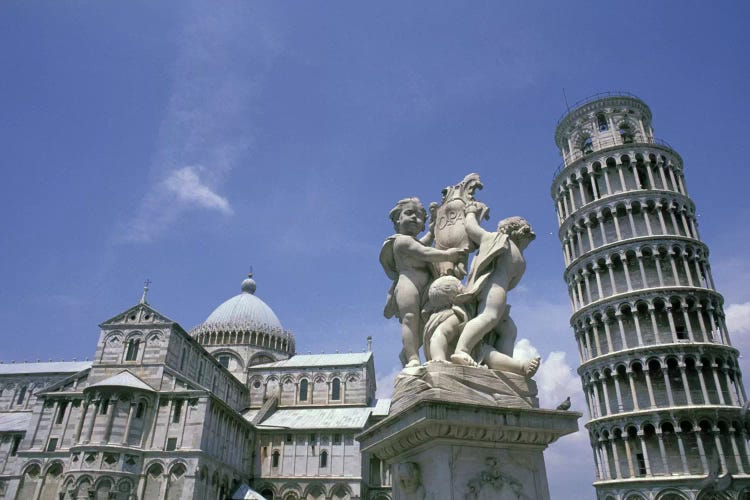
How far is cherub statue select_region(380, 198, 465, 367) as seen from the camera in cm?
577

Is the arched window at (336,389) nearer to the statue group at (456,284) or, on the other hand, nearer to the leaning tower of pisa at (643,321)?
the leaning tower of pisa at (643,321)

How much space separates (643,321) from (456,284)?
36.8 metres

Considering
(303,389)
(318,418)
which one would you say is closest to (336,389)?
(303,389)

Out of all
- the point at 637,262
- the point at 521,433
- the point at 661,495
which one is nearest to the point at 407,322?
the point at 521,433

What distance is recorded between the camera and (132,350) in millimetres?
42500

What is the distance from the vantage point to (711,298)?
122 feet

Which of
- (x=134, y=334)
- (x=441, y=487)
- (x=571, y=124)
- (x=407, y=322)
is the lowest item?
(x=441, y=487)

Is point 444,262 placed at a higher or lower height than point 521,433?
higher

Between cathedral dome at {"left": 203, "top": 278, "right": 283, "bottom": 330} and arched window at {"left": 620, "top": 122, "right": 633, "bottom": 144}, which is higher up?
arched window at {"left": 620, "top": 122, "right": 633, "bottom": 144}

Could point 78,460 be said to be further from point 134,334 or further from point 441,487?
point 441,487

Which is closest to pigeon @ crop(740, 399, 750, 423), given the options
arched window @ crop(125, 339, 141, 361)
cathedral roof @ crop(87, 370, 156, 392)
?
cathedral roof @ crop(87, 370, 156, 392)

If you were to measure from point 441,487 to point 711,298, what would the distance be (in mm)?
40359

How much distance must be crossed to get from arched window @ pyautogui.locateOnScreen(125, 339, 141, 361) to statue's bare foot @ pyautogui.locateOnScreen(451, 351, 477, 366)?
42.8m

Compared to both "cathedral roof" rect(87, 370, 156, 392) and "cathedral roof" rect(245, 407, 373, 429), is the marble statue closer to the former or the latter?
"cathedral roof" rect(87, 370, 156, 392)
